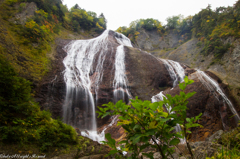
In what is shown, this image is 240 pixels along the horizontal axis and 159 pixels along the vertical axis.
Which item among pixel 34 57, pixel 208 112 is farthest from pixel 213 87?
pixel 34 57

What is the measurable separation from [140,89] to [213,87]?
665cm

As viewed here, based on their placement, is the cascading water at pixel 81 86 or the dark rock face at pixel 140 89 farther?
the cascading water at pixel 81 86

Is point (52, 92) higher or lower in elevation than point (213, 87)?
higher

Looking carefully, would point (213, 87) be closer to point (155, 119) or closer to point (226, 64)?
point (226, 64)

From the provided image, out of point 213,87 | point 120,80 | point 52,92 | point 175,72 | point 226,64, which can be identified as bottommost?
point 213,87

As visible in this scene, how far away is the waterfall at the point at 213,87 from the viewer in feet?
30.9

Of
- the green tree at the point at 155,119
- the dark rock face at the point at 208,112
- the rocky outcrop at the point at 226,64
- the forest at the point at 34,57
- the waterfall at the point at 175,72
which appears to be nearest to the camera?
the green tree at the point at 155,119

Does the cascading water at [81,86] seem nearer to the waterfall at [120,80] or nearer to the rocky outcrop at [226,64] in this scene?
the waterfall at [120,80]

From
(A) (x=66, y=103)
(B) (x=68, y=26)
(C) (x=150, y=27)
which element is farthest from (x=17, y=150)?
(C) (x=150, y=27)

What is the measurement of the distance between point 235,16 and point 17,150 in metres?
23.2

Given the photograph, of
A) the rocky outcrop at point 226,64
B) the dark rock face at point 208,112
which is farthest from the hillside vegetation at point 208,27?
the dark rock face at point 208,112

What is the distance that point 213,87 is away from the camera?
1078cm

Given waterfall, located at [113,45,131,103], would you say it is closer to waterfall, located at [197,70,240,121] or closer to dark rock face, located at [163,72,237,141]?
dark rock face, located at [163,72,237,141]

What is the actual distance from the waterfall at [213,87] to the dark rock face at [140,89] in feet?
1.33
